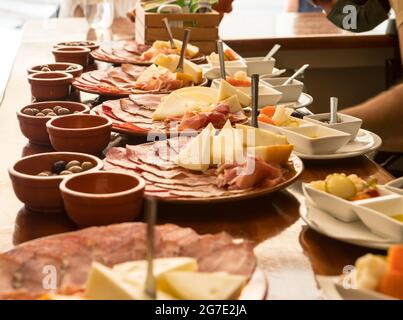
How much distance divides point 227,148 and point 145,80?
1.03m

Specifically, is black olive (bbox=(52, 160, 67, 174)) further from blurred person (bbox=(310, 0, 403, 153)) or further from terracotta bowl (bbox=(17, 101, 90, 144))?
blurred person (bbox=(310, 0, 403, 153))

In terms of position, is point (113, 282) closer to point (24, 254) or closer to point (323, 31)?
point (24, 254)

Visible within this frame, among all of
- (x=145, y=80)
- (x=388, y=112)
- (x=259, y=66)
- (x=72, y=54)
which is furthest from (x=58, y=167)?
(x=388, y=112)

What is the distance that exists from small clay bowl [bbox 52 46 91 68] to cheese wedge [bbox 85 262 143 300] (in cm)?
230

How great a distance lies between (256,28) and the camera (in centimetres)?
492

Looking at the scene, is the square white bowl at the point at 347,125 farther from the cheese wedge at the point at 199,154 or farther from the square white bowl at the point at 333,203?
the square white bowl at the point at 333,203

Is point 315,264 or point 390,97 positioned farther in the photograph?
point 390,97

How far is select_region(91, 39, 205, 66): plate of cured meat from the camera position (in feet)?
10.6

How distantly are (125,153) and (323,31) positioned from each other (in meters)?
Answer: 3.21

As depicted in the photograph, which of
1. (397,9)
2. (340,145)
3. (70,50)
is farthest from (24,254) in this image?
(397,9)

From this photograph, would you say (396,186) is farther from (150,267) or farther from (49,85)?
(49,85)

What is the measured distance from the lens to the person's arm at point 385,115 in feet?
9.95

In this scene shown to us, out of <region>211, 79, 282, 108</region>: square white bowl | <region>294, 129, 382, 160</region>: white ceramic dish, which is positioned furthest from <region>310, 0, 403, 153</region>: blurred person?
<region>294, 129, 382, 160</region>: white ceramic dish

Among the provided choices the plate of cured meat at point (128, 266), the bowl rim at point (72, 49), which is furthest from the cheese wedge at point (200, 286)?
the bowl rim at point (72, 49)
